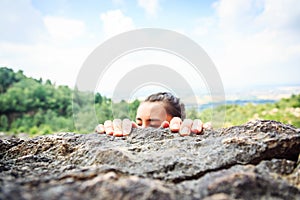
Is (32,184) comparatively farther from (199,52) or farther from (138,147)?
(199,52)

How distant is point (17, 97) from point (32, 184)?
3807 millimetres

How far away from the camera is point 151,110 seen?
1.18 meters

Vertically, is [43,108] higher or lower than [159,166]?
higher

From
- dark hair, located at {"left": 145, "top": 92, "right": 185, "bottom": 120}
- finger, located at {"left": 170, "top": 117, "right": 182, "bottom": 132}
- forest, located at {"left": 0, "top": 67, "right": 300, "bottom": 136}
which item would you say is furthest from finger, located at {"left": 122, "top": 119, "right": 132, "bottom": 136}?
forest, located at {"left": 0, "top": 67, "right": 300, "bottom": 136}

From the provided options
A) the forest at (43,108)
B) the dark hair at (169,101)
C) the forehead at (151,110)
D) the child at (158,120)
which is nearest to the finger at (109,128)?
the child at (158,120)

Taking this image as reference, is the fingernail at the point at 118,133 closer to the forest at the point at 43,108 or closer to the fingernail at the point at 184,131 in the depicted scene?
the fingernail at the point at 184,131

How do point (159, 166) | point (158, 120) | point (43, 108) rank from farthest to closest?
point (43, 108), point (158, 120), point (159, 166)

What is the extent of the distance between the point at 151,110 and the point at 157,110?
28mm

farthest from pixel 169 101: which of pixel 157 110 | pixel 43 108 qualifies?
pixel 43 108

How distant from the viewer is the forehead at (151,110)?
117 centimetres

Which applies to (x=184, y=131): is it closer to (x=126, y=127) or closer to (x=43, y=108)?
(x=126, y=127)

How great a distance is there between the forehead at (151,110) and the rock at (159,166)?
1.39 feet

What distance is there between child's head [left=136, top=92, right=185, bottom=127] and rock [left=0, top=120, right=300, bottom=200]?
0.40m

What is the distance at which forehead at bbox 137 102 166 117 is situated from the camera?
1.17 m
